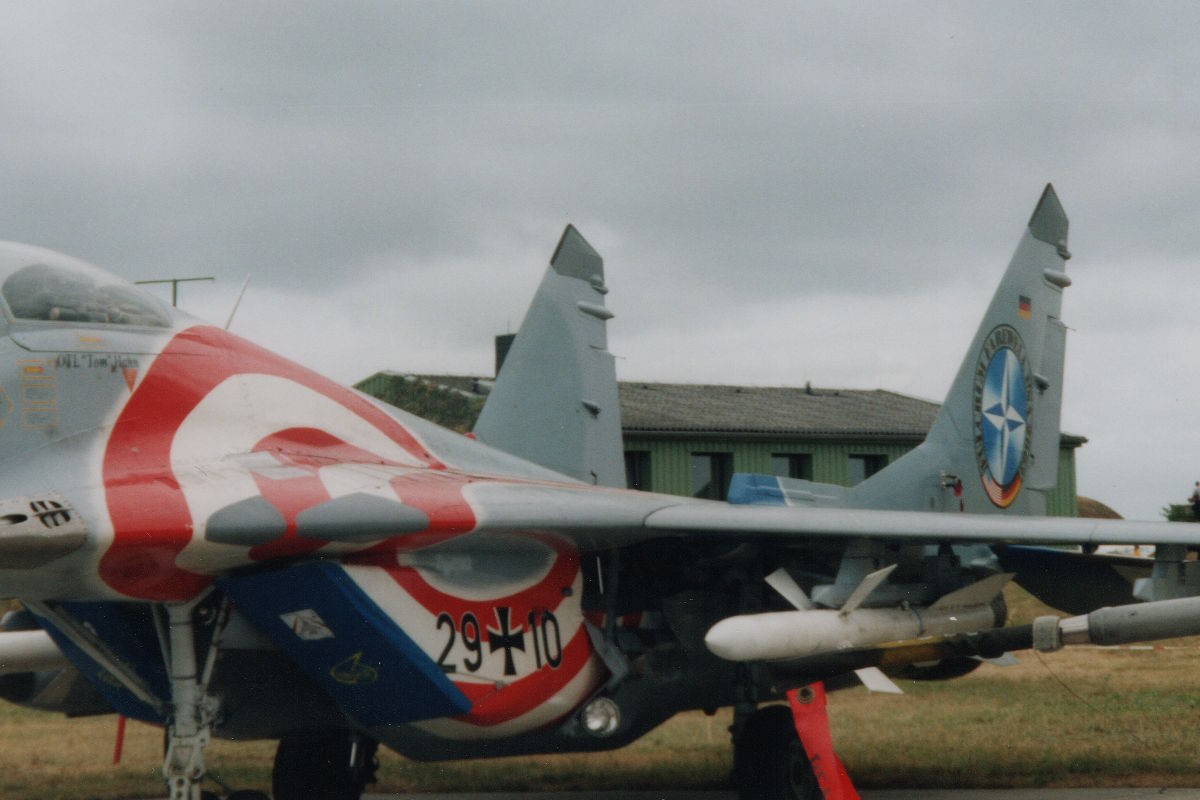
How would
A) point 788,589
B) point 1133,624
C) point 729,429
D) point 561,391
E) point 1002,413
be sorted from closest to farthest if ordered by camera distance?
1. point 1133,624
2. point 788,589
3. point 1002,413
4. point 561,391
5. point 729,429

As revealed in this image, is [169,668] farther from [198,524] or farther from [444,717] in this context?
[444,717]

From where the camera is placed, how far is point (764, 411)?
87.2 ft

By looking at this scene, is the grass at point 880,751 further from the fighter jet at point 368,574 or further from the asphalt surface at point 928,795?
the fighter jet at point 368,574

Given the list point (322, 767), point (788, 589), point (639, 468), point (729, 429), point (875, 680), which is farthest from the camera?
point (729, 429)

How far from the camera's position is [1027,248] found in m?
10.5

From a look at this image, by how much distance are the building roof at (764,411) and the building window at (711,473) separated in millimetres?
545

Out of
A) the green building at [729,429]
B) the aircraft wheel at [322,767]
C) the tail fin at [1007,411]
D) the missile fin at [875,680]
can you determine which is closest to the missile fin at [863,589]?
the missile fin at [875,680]

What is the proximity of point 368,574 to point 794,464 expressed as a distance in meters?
19.9

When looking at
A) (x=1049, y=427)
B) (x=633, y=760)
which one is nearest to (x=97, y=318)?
(x=633, y=760)

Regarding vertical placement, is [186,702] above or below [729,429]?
below

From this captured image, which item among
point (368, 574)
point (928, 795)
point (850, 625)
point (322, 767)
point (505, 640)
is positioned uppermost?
point (368, 574)

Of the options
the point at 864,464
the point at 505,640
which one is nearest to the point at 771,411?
the point at 864,464

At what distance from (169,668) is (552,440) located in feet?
16.4

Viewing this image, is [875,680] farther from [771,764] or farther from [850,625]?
[850,625]
